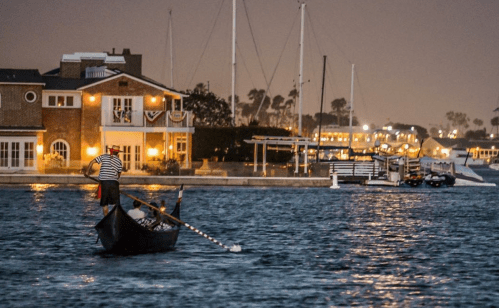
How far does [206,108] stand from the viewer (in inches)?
4257

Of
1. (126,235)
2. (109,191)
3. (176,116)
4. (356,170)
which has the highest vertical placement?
(176,116)

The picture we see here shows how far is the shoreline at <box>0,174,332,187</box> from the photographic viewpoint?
5831 centimetres

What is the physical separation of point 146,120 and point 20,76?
32.6 ft

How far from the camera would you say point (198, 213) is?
146 feet

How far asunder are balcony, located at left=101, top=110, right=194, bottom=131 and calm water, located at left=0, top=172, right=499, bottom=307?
17145 mm

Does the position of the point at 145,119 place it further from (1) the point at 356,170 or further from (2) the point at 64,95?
(1) the point at 356,170

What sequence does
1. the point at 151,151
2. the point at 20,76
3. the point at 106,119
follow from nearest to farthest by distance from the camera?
the point at 106,119, the point at 20,76, the point at 151,151

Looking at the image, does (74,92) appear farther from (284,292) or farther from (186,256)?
(284,292)

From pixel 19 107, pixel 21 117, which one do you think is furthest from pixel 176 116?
pixel 19 107

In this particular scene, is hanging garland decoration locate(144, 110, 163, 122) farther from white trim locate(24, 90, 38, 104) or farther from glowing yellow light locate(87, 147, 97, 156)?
white trim locate(24, 90, 38, 104)

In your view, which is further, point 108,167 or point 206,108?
point 206,108

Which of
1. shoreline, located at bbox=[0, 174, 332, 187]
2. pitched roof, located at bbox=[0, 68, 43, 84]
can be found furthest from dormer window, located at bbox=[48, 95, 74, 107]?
shoreline, located at bbox=[0, 174, 332, 187]

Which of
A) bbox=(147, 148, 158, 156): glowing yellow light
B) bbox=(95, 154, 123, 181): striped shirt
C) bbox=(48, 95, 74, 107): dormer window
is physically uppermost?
bbox=(48, 95, 74, 107): dormer window

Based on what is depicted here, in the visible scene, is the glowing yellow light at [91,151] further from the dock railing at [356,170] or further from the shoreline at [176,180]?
the dock railing at [356,170]
